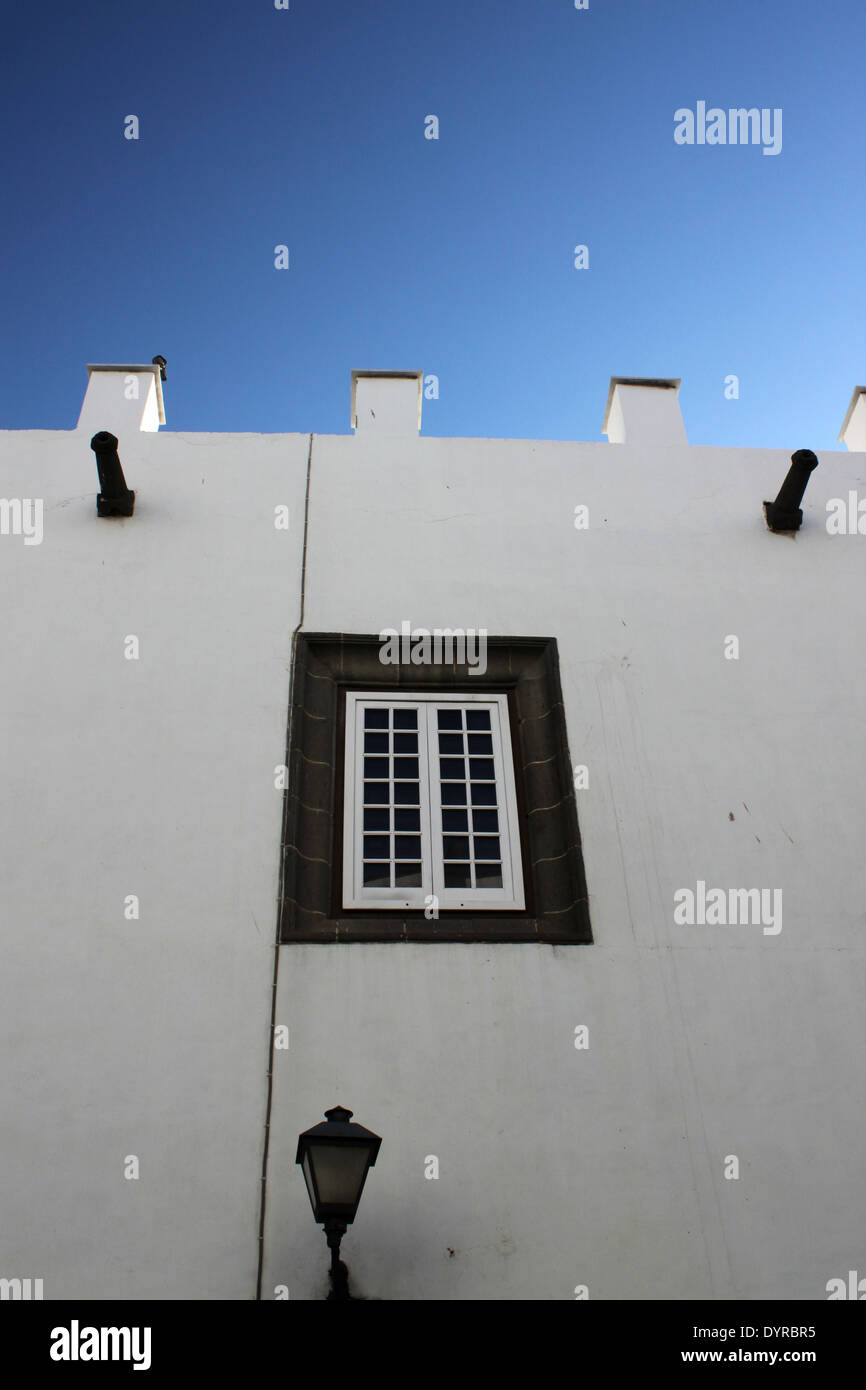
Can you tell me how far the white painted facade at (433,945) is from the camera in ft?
13.6

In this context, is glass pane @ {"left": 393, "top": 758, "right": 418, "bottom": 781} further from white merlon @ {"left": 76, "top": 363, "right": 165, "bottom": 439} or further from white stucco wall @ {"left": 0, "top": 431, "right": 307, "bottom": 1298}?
white merlon @ {"left": 76, "top": 363, "right": 165, "bottom": 439}

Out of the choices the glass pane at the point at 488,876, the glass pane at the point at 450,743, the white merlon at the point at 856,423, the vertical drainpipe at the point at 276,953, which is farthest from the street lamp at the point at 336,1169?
the white merlon at the point at 856,423

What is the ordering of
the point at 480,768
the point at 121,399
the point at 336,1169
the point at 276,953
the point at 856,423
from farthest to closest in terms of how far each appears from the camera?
1. the point at 856,423
2. the point at 121,399
3. the point at 480,768
4. the point at 276,953
5. the point at 336,1169

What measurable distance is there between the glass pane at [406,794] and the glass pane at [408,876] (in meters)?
0.36

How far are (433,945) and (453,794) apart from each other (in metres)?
0.88

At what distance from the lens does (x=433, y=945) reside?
4773mm

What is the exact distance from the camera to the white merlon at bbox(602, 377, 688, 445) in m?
7.07

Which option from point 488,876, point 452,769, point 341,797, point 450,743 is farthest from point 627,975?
point 341,797

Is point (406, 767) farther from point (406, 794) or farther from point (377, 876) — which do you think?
point (377, 876)

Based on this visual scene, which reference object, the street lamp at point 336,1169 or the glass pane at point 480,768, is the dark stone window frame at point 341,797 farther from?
the street lamp at point 336,1169

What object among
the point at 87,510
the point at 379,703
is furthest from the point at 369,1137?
the point at 87,510

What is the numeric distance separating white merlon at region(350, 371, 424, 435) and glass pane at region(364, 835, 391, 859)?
296cm
